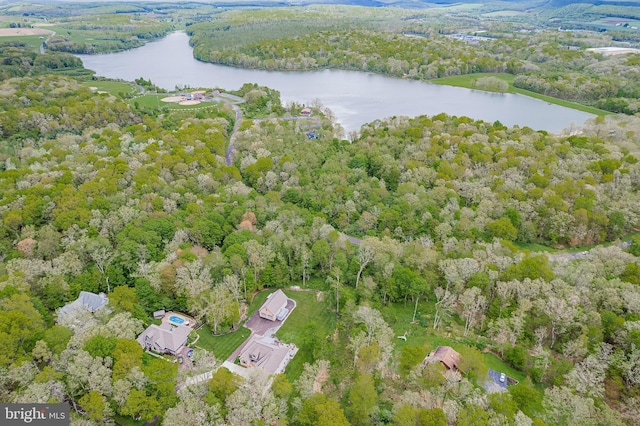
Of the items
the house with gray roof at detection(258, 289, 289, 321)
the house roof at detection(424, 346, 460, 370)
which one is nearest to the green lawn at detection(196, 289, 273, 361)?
the house with gray roof at detection(258, 289, 289, 321)

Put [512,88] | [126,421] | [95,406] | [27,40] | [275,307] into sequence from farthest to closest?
[27,40] → [512,88] → [275,307] → [126,421] → [95,406]

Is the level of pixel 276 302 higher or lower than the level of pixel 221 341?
higher

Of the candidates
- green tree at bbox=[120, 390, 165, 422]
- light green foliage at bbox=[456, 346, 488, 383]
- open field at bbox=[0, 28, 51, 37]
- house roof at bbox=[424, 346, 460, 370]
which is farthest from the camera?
open field at bbox=[0, 28, 51, 37]

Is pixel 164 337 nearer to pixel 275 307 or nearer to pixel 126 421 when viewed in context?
pixel 126 421

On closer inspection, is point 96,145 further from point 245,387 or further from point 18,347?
point 245,387

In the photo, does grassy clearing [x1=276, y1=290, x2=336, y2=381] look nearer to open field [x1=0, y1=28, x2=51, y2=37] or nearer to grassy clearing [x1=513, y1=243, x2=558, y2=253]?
grassy clearing [x1=513, y1=243, x2=558, y2=253]

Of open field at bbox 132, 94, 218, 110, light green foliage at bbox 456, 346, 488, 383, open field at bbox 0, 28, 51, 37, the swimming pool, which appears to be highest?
open field at bbox 0, 28, 51, 37

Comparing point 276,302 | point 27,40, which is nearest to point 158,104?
point 276,302
